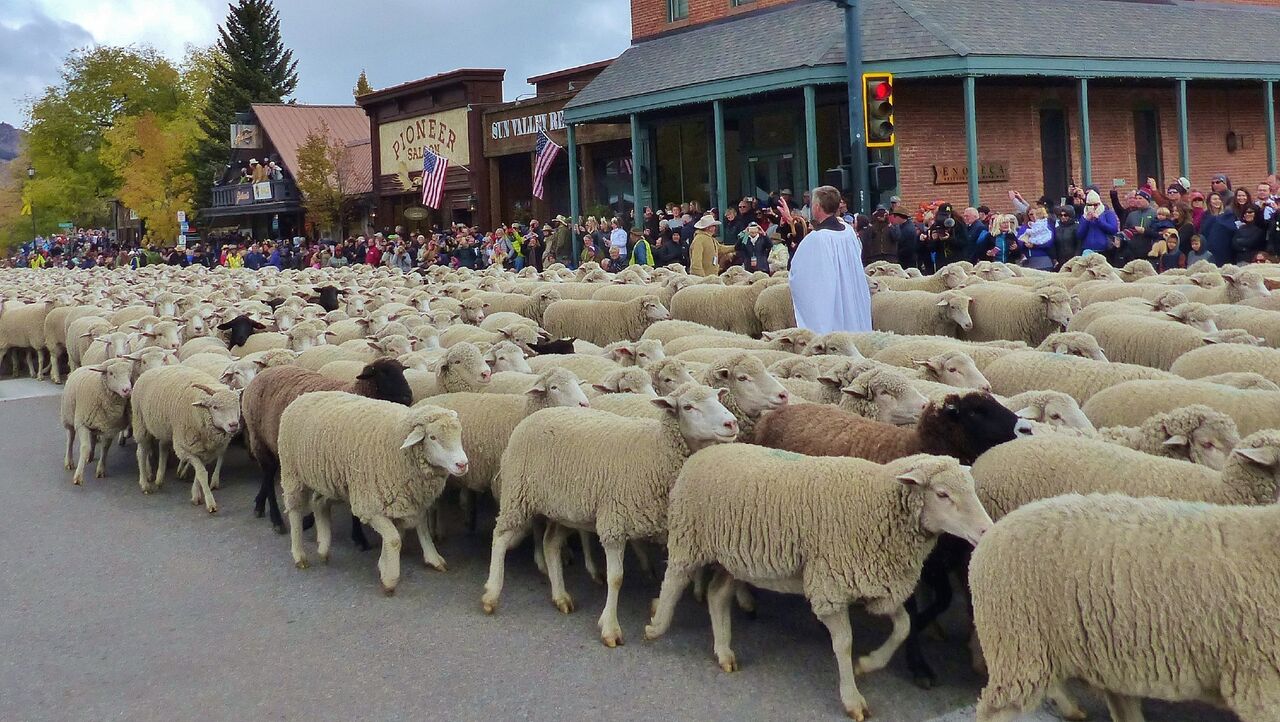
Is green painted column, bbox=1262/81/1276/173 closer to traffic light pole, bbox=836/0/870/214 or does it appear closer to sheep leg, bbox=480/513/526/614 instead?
traffic light pole, bbox=836/0/870/214

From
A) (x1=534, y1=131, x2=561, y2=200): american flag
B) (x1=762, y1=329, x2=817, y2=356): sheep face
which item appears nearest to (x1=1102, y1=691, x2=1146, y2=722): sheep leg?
(x1=762, y1=329, x2=817, y2=356): sheep face

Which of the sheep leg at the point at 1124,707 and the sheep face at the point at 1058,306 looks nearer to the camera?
the sheep leg at the point at 1124,707

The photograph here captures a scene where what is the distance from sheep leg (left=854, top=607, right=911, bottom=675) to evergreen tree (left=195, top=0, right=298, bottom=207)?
59385 mm

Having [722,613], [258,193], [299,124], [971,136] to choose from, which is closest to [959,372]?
[722,613]

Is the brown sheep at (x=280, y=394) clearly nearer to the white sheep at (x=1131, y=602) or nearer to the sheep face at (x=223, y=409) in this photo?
the sheep face at (x=223, y=409)

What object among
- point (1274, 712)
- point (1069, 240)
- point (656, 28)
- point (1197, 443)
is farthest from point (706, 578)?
point (656, 28)

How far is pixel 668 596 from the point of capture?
5.44 m

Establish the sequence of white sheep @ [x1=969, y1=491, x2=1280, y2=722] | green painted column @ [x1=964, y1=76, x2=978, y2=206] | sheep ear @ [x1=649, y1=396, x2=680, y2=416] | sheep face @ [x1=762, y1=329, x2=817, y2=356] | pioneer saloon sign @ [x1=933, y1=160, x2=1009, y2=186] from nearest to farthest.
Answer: white sheep @ [x1=969, y1=491, x2=1280, y2=722]
sheep ear @ [x1=649, y1=396, x2=680, y2=416]
sheep face @ [x1=762, y1=329, x2=817, y2=356]
green painted column @ [x1=964, y1=76, x2=978, y2=206]
pioneer saloon sign @ [x1=933, y1=160, x2=1009, y2=186]

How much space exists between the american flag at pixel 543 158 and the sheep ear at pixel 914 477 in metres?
28.3

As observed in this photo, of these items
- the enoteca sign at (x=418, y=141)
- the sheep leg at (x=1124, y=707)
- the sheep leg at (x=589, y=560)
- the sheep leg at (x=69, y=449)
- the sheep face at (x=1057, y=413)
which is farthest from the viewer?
the enoteca sign at (x=418, y=141)

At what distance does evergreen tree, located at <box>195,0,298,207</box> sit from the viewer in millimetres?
62094

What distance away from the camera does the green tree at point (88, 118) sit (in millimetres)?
84000

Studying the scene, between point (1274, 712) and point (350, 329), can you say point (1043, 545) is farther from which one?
point (350, 329)

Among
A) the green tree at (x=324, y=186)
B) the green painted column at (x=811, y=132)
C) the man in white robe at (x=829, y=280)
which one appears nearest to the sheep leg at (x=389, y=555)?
the man in white robe at (x=829, y=280)
